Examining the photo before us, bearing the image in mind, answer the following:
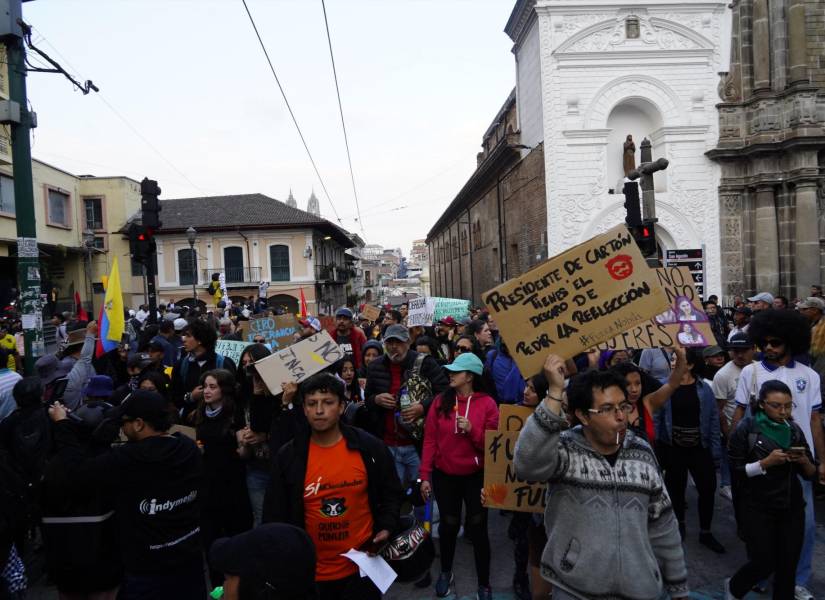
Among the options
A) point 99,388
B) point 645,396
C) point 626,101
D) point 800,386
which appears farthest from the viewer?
Result: point 626,101

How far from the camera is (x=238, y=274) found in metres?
39.5

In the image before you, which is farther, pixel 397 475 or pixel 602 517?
pixel 397 475

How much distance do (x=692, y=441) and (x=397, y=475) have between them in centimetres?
307

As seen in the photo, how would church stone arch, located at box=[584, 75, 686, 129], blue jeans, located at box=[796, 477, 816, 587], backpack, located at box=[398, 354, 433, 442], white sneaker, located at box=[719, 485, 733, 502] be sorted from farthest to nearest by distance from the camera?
church stone arch, located at box=[584, 75, 686, 129], white sneaker, located at box=[719, 485, 733, 502], backpack, located at box=[398, 354, 433, 442], blue jeans, located at box=[796, 477, 816, 587]

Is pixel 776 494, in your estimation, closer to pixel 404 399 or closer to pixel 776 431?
pixel 776 431

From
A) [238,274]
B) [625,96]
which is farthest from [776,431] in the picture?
[238,274]

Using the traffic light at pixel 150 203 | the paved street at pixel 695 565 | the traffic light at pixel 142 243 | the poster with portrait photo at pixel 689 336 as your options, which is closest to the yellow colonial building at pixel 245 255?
the traffic light at pixel 150 203

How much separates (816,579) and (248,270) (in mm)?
37451

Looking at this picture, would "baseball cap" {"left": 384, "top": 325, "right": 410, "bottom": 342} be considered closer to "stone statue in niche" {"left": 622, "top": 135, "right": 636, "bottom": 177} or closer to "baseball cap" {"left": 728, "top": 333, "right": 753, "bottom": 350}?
"baseball cap" {"left": 728, "top": 333, "right": 753, "bottom": 350}

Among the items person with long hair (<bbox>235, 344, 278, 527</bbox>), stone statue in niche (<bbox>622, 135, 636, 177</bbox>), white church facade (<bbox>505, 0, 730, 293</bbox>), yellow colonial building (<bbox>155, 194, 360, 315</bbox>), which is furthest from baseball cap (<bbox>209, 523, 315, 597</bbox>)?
yellow colonial building (<bbox>155, 194, 360, 315</bbox>)

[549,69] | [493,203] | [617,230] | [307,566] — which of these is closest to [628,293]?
[617,230]

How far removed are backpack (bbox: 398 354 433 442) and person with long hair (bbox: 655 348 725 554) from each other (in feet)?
6.77

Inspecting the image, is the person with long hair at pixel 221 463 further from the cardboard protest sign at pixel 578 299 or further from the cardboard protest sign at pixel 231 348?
the cardboard protest sign at pixel 231 348

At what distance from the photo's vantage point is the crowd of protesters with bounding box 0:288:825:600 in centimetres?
265
